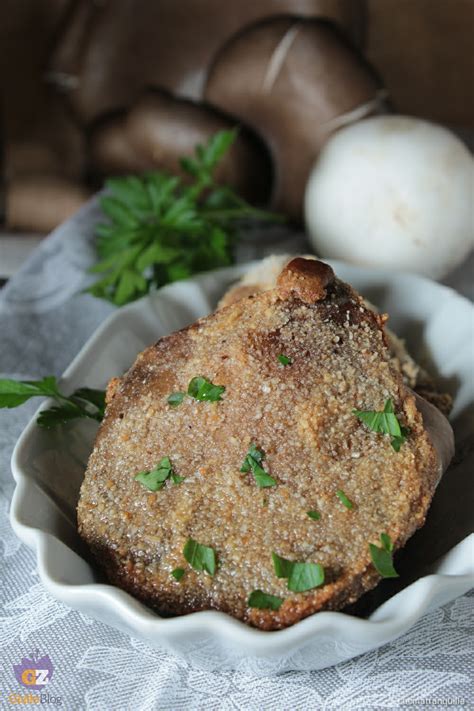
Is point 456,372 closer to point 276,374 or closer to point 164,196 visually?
point 276,374

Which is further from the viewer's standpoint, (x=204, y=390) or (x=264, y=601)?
(x=204, y=390)

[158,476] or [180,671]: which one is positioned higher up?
[158,476]

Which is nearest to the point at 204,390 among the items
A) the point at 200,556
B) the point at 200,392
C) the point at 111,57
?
the point at 200,392

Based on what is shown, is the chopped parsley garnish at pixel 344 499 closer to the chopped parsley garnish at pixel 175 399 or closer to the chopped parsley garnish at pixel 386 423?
the chopped parsley garnish at pixel 386 423

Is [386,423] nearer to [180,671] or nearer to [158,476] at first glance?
[158,476]

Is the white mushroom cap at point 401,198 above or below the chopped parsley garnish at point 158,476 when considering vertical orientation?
above

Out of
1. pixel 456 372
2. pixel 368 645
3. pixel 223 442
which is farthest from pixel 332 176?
pixel 368 645

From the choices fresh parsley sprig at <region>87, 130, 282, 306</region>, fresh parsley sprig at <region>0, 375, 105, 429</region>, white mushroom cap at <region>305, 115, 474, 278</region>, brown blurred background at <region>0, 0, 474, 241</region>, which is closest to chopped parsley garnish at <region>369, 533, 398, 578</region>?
fresh parsley sprig at <region>0, 375, 105, 429</region>

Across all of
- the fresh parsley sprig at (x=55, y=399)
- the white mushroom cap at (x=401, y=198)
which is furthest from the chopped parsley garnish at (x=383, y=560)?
the white mushroom cap at (x=401, y=198)

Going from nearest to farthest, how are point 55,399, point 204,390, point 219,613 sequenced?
point 219,613
point 204,390
point 55,399
